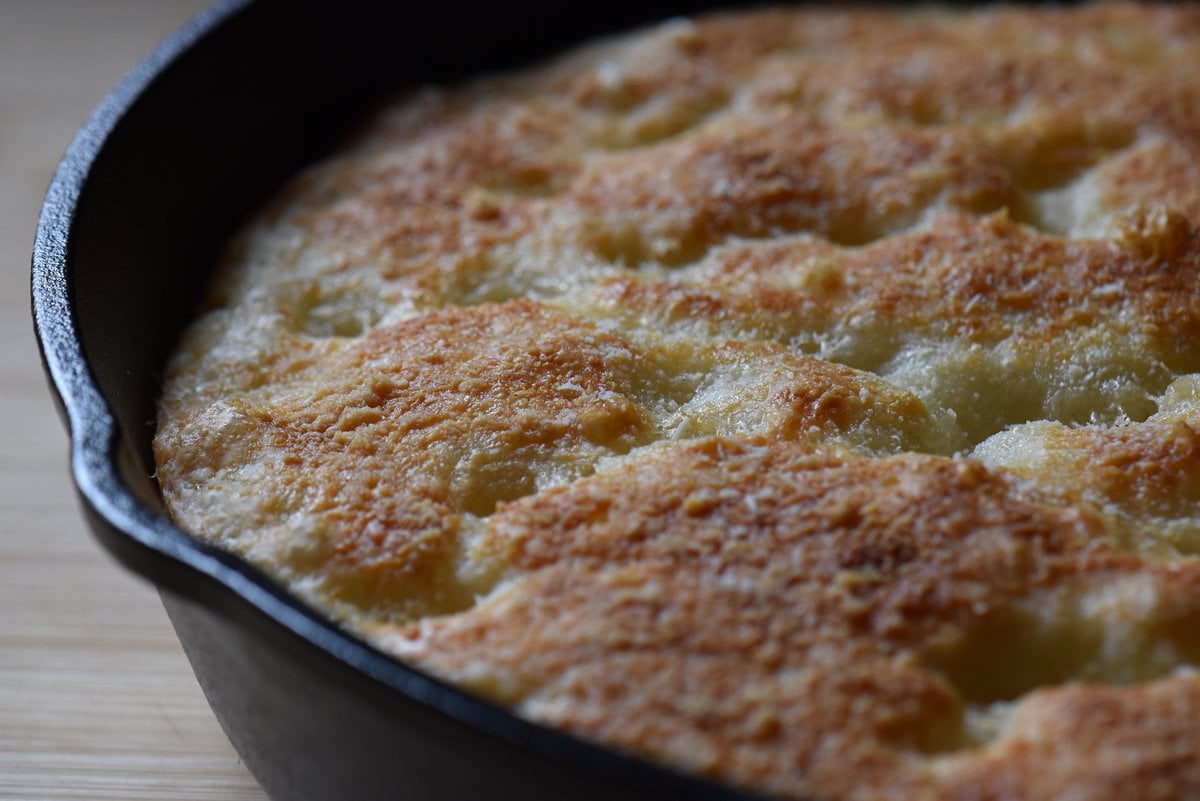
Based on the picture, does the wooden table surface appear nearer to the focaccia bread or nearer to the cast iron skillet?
the cast iron skillet

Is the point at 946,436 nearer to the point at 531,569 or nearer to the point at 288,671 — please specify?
the point at 531,569

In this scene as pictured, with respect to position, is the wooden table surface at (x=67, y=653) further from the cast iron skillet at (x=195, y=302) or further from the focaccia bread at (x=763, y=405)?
the focaccia bread at (x=763, y=405)

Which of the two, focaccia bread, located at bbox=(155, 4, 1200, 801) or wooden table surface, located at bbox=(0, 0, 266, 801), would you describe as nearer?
focaccia bread, located at bbox=(155, 4, 1200, 801)

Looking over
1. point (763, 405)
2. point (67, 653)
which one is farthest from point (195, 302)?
point (763, 405)

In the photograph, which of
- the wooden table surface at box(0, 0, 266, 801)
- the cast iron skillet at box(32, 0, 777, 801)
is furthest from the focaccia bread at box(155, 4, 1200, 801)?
the wooden table surface at box(0, 0, 266, 801)

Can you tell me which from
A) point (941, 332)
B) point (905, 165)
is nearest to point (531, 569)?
point (941, 332)

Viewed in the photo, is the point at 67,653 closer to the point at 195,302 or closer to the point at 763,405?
the point at 195,302
